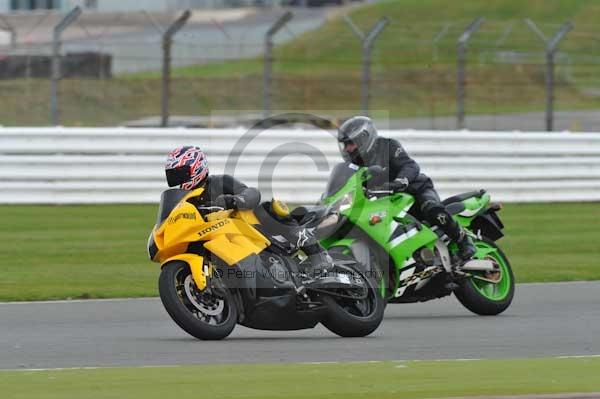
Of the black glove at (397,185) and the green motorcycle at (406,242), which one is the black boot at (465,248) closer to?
the green motorcycle at (406,242)

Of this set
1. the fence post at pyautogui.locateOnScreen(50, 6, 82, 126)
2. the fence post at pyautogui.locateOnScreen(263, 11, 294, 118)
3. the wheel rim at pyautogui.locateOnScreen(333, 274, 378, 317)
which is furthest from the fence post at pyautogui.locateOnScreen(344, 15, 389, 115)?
the wheel rim at pyautogui.locateOnScreen(333, 274, 378, 317)

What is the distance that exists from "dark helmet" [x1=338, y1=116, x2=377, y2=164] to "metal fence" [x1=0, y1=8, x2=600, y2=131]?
1054cm

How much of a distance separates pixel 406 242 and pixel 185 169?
2037 millimetres

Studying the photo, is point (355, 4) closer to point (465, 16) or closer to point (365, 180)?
point (465, 16)

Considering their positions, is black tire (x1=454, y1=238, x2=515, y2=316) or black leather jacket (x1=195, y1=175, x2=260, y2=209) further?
black tire (x1=454, y1=238, x2=515, y2=316)

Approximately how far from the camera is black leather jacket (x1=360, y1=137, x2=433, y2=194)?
384 inches

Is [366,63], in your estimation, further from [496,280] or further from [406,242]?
[406,242]

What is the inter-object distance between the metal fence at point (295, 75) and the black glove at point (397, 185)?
35.1 ft

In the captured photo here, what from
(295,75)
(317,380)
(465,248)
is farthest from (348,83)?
(317,380)

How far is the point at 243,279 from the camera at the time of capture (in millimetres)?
8195

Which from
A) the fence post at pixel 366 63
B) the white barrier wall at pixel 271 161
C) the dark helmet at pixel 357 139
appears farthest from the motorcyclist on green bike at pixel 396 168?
the fence post at pixel 366 63

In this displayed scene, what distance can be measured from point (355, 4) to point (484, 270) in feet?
116

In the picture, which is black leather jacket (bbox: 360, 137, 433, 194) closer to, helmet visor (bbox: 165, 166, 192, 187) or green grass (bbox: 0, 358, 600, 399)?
helmet visor (bbox: 165, 166, 192, 187)

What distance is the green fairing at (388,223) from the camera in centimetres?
916
